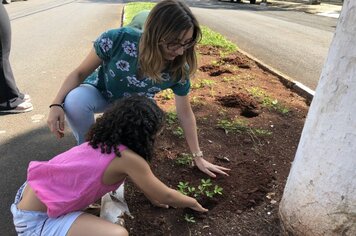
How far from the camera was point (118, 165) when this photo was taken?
193cm

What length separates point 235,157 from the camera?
3.18m

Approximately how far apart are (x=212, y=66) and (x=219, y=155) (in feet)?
9.86

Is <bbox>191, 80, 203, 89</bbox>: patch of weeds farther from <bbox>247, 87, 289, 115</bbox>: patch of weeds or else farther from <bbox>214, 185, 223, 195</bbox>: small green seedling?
<bbox>214, 185, 223, 195</bbox>: small green seedling

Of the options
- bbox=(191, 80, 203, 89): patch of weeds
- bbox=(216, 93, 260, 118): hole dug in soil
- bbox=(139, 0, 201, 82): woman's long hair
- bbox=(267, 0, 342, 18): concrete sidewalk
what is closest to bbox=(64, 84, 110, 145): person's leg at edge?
bbox=(139, 0, 201, 82): woman's long hair

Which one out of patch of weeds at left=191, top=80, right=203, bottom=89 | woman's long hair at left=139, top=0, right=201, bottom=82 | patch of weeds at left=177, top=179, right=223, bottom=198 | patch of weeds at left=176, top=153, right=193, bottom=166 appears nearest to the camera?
woman's long hair at left=139, top=0, right=201, bottom=82

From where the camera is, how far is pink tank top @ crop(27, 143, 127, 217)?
1.93 meters

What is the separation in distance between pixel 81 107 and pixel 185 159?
0.90 meters

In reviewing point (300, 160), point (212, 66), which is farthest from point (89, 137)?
point (212, 66)

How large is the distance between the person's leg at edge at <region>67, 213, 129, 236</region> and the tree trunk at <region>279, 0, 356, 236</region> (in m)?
0.94

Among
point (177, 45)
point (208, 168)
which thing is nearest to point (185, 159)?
point (208, 168)

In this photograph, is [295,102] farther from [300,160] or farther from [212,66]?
[300,160]

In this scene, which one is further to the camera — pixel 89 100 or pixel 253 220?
pixel 89 100

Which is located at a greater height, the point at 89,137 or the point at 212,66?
the point at 89,137

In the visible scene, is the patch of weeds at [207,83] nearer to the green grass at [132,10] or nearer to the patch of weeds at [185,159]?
the patch of weeds at [185,159]
